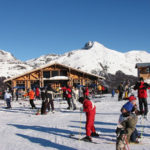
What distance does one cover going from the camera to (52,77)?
30.1 meters

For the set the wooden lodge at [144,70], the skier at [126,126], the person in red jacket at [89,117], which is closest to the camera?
the skier at [126,126]

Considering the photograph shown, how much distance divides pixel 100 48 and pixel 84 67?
30662mm

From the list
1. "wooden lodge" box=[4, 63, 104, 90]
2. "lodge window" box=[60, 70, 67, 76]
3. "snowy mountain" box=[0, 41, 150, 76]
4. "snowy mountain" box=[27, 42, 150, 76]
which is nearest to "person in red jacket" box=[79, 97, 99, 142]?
"wooden lodge" box=[4, 63, 104, 90]

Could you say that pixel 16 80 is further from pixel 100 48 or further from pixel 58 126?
pixel 100 48

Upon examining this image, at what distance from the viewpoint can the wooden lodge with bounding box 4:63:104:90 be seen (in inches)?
1195

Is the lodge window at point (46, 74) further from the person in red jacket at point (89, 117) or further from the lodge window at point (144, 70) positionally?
the person in red jacket at point (89, 117)

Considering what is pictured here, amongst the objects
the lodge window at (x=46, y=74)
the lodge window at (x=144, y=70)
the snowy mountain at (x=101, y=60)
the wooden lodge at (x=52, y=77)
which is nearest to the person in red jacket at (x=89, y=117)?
the wooden lodge at (x=52, y=77)

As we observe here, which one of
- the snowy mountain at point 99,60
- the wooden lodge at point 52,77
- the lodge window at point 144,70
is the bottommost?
the wooden lodge at point 52,77

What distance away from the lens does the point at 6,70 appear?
50.1 metres

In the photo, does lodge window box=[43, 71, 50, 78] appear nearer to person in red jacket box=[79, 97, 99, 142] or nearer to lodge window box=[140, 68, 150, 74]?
lodge window box=[140, 68, 150, 74]

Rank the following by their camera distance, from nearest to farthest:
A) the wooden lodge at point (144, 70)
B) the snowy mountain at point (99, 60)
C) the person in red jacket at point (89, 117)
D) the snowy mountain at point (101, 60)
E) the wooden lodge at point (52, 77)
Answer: the person in red jacket at point (89, 117) → the wooden lodge at point (52, 77) → the wooden lodge at point (144, 70) → the snowy mountain at point (99, 60) → the snowy mountain at point (101, 60)

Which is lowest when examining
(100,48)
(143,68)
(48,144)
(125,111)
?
(48,144)

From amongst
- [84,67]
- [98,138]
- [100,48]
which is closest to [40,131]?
[98,138]

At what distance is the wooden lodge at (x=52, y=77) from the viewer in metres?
30.3
